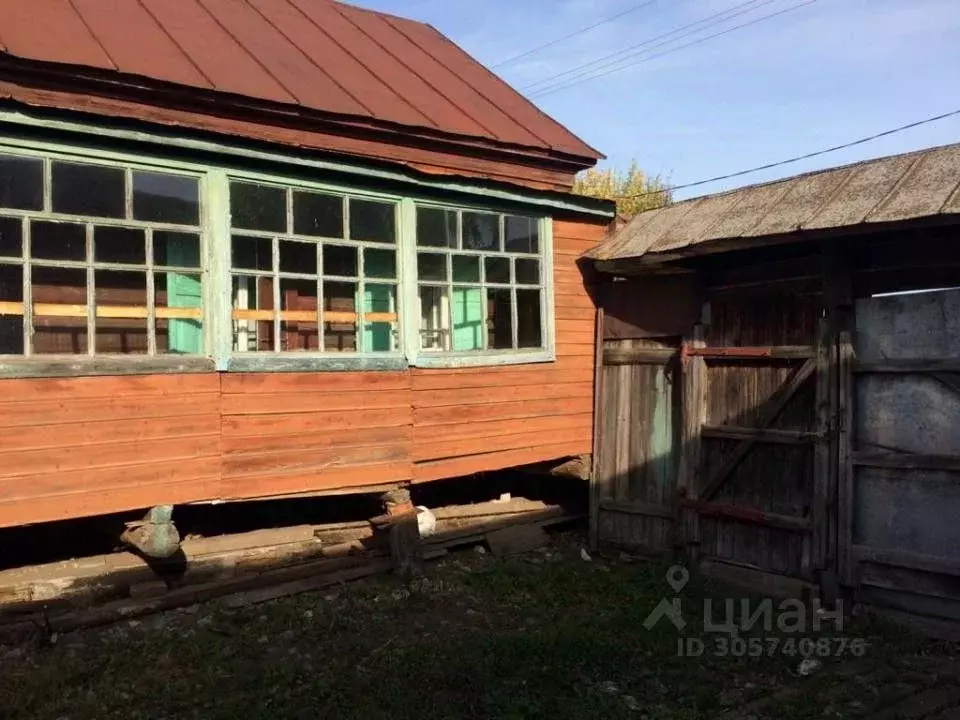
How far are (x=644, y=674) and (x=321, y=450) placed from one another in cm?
314

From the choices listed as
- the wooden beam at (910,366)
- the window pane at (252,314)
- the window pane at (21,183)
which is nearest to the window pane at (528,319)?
the window pane at (252,314)

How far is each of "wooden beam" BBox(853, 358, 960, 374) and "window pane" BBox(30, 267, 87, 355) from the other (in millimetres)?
5893

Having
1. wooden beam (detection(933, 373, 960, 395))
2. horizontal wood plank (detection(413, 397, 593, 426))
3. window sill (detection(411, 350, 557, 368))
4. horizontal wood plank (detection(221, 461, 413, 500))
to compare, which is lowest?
horizontal wood plank (detection(221, 461, 413, 500))

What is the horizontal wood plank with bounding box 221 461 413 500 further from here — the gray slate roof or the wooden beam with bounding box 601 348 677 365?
the gray slate roof

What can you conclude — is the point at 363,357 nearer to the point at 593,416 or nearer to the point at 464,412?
the point at 464,412

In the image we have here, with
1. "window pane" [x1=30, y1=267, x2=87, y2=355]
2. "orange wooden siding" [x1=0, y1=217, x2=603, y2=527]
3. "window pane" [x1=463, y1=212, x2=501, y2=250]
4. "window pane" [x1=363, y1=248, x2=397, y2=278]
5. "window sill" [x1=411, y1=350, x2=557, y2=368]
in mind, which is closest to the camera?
"orange wooden siding" [x1=0, y1=217, x2=603, y2=527]

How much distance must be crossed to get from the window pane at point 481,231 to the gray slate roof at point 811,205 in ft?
3.47

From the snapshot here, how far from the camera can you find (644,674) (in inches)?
227

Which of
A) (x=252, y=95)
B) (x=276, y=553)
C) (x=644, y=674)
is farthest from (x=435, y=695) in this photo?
(x=252, y=95)

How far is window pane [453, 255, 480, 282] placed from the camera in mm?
8211

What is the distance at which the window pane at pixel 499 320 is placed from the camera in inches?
331

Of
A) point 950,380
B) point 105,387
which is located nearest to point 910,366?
point 950,380

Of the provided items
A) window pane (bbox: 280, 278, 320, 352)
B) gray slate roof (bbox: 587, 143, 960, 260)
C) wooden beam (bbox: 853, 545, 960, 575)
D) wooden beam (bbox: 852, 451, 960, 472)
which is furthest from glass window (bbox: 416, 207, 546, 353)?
wooden beam (bbox: 853, 545, 960, 575)

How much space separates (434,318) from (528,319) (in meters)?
0.99
